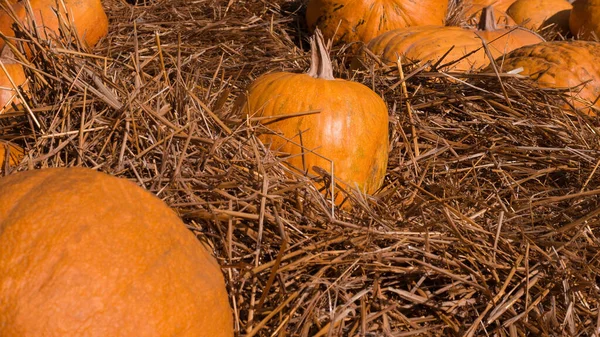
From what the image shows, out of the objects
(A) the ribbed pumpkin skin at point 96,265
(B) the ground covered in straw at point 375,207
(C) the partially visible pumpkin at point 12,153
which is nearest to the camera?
(A) the ribbed pumpkin skin at point 96,265

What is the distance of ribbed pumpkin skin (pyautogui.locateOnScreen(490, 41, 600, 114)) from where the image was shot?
11.9 feet

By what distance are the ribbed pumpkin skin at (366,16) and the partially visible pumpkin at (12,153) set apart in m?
2.53

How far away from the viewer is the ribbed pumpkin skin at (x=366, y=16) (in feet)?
14.8

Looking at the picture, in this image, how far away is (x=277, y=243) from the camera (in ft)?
7.16

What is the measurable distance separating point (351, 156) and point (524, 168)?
0.94 m

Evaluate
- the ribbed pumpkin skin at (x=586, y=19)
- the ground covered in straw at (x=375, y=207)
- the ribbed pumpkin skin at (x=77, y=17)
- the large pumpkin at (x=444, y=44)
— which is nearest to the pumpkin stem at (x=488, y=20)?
the large pumpkin at (x=444, y=44)

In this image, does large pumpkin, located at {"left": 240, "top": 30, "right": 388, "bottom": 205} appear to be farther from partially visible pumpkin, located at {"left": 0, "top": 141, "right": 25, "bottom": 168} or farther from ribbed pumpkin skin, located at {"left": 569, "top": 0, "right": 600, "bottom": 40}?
ribbed pumpkin skin, located at {"left": 569, "top": 0, "right": 600, "bottom": 40}

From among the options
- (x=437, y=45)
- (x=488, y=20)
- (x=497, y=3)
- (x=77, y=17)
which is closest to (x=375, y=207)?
(x=437, y=45)

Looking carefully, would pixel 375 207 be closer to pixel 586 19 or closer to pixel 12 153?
pixel 12 153

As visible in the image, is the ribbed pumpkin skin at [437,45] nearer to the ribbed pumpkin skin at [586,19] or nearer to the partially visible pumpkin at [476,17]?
the partially visible pumpkin at [476,17]

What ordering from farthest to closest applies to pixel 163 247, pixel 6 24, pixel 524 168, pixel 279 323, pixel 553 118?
pixel 6 24 → pixel 553 118 → pixel 524 168 → pixel 279 323 → pixel 163 247

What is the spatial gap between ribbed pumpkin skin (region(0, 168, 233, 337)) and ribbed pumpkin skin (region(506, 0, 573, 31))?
4.40 m

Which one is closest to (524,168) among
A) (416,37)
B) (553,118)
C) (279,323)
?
(553,118)

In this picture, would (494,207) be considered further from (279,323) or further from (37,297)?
(37,297)
